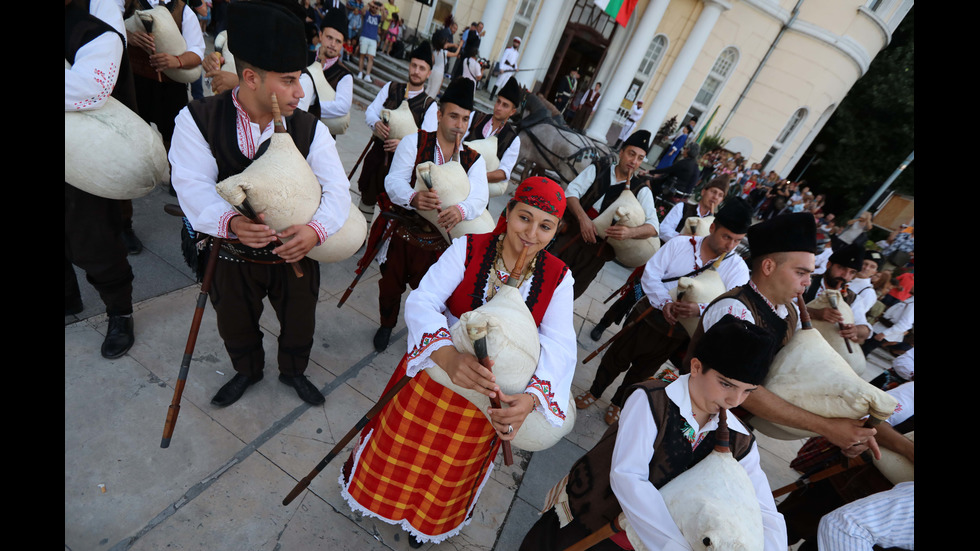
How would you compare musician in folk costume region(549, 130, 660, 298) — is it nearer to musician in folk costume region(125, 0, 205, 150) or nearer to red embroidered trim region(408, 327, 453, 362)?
red embroidered trim region(408, 327, 453, 362)

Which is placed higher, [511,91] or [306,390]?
[511,91]

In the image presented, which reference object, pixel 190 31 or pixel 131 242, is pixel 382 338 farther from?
pixel 190 31

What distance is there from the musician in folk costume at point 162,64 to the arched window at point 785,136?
2038 cm

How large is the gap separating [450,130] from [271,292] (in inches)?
67.5

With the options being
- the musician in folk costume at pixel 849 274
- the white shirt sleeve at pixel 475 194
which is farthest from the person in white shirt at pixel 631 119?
the white shirt sleeve at pixel 475 194

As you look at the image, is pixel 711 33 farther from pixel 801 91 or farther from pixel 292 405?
pixel 292 405

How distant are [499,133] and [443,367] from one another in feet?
12.1

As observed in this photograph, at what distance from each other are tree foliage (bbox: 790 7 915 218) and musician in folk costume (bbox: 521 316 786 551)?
82.5 feet

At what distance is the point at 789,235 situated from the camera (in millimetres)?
2299

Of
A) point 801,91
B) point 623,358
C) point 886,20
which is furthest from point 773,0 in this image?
point 623,358

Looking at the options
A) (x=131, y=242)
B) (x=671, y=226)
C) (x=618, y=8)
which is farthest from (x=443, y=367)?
(x=618, y=8)

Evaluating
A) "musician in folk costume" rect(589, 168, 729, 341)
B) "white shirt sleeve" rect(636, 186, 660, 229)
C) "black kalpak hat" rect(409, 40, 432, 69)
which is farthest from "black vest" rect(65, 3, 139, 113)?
"musician in folk costume" rect(589, 168, 729, 341)

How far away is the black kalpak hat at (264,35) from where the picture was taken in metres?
1.72

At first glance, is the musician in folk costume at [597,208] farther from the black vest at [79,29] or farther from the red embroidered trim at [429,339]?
the black vest at [79,29]
